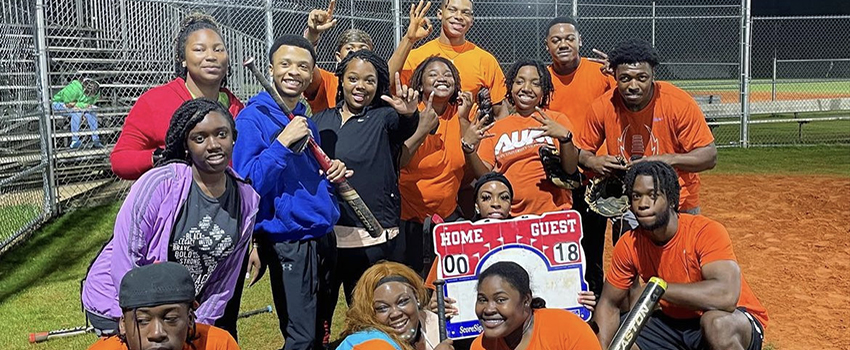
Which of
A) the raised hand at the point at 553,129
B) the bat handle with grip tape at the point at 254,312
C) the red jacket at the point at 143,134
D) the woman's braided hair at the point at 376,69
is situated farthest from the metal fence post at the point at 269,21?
the red jacket at the point at 143,134

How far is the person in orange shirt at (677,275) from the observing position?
4.23m

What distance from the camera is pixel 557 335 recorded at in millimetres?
3629

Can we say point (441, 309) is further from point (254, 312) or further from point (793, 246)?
point (793, 246)

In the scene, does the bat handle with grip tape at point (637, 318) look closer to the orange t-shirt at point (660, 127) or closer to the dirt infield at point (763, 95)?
the orange t-shirt at point (660, 127)

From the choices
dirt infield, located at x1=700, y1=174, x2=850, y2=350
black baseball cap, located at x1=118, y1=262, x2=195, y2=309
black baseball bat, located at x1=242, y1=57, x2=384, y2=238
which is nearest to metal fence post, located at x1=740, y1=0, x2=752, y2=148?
dirt infield, located at x1=700, y1=174, x2=850, y2=350

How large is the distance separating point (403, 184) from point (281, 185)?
130cm

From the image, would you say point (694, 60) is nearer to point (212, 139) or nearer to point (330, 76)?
point (330, 76)

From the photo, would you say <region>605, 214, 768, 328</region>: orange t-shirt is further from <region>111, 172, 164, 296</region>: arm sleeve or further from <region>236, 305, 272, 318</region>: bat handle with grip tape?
<region>236, 305, 272, 318</region>: bat handle with grip tape

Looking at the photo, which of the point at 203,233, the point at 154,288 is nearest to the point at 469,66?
the point at 203,233

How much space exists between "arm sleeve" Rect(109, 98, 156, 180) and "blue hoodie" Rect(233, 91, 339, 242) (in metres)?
0.46

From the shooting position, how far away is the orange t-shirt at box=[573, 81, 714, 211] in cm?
528

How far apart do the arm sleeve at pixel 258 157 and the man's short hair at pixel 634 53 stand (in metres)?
2.20

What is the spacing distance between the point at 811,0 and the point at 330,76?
35.2 meters

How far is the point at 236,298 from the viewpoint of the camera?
13.8 feet
